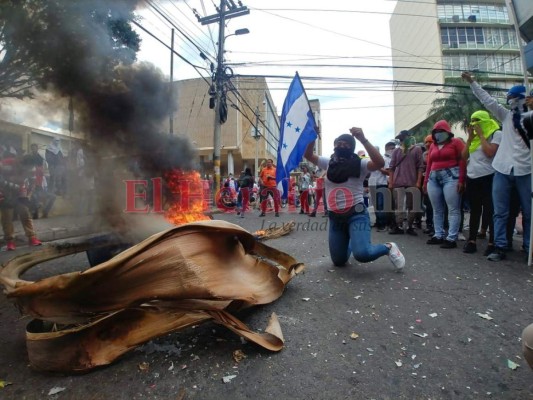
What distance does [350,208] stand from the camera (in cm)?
352

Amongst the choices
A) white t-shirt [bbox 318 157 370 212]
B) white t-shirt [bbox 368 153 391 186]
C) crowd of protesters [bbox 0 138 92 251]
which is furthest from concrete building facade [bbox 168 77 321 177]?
white t-shirt [bbox 318 157 370 212]

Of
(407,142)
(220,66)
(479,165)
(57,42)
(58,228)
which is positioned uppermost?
(220,66)

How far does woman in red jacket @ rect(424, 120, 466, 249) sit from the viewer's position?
4410 millimetres

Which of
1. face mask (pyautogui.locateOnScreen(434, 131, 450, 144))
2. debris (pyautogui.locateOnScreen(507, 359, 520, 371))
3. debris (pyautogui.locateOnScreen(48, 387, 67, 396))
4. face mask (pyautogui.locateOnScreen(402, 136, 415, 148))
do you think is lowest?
debris (pyautogui.locateOnScreen(507, 359, 520, 371))

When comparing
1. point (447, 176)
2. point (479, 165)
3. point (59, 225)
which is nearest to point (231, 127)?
point (59, 225)

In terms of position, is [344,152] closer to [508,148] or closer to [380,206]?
[508,148]

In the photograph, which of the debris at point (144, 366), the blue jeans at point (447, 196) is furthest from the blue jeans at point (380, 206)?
the debris at point (144, 366)

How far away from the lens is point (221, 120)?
1445 centimetres

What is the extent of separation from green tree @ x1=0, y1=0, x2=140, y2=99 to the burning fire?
8.51 feet

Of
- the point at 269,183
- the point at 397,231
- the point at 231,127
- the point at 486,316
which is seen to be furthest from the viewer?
the point at 231,127

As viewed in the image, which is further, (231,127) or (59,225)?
(231,127)

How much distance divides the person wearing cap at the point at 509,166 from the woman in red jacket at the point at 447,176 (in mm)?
518

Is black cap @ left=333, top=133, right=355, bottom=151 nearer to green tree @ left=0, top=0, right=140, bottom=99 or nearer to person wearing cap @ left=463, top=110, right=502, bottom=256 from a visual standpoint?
person wearing cap @ left=463, top=110, right=502, bottom=256

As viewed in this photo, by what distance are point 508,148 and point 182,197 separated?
6.10 meters
